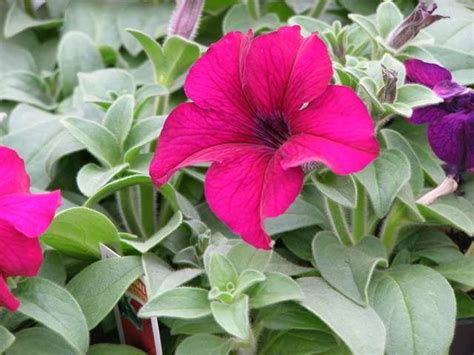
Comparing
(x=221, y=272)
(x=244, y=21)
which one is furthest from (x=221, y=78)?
(x=244, y=21)

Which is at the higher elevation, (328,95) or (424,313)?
(328,95)

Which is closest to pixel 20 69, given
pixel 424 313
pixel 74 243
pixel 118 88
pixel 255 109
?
pixel 118 88

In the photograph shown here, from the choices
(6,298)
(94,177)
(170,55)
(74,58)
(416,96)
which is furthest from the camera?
(74,58)

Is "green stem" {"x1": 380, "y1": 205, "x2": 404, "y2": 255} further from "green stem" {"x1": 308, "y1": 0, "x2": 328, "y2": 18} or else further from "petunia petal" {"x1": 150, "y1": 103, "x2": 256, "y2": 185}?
"green stem" {"x1": 308, "y1": 0, "x2": 328, "y2": 18}

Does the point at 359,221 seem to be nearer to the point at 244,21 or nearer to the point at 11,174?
the point at 11,174

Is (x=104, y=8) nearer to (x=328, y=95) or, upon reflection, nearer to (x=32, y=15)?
(x=32, y=15)

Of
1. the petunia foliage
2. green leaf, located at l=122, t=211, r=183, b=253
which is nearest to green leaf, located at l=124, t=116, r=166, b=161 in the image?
the petunia foliage
